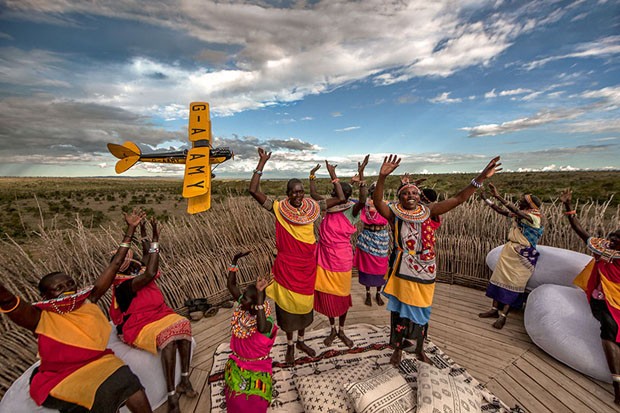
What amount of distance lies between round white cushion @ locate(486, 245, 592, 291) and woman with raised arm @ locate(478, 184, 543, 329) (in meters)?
0.48

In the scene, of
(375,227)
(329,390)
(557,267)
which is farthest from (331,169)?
(557,267)

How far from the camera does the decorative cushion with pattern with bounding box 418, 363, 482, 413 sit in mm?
2189

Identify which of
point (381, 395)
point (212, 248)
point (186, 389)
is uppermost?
point (212, 248)

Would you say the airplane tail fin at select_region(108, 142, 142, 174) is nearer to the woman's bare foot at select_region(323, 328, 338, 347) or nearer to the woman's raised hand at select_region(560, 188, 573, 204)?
the woman's bare foot at select_region(323, 328, 338, 347)

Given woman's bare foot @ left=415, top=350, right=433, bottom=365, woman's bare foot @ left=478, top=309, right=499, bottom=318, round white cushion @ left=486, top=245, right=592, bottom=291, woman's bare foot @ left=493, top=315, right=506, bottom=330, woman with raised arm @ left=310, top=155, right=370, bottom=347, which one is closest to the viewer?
woman's bare foot @ left=415, top=350, right=433, bottom=365

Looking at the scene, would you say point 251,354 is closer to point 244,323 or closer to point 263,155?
point 244,323

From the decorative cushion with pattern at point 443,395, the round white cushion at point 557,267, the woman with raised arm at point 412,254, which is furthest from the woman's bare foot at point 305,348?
the round white cushion at point 557,267

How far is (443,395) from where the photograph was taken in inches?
88.9

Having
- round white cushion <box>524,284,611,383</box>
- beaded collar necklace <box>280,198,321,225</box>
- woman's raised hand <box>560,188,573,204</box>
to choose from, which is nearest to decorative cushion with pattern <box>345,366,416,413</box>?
beaded collar necklace <box>280,198,321,225</box>

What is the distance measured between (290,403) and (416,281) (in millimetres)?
1716

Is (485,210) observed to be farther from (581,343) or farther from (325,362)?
(325,362)

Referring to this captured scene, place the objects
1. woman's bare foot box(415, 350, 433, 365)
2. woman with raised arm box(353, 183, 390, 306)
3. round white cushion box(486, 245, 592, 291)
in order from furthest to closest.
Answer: woman with raised arm box(353, 183, 390, 306) < round white cushion box(486, 245, 592, 291) < woman's bare foot box(415, 350, 433, 365)

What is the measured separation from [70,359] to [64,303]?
418mm

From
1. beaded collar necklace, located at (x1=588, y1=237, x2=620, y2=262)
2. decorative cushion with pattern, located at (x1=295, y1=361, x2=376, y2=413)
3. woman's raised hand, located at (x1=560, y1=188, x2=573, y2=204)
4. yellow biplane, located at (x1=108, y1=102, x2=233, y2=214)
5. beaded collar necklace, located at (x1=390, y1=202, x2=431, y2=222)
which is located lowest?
decorative cushion with pattern, located at (x1=295, y1=361, x2=376, y2=413)
